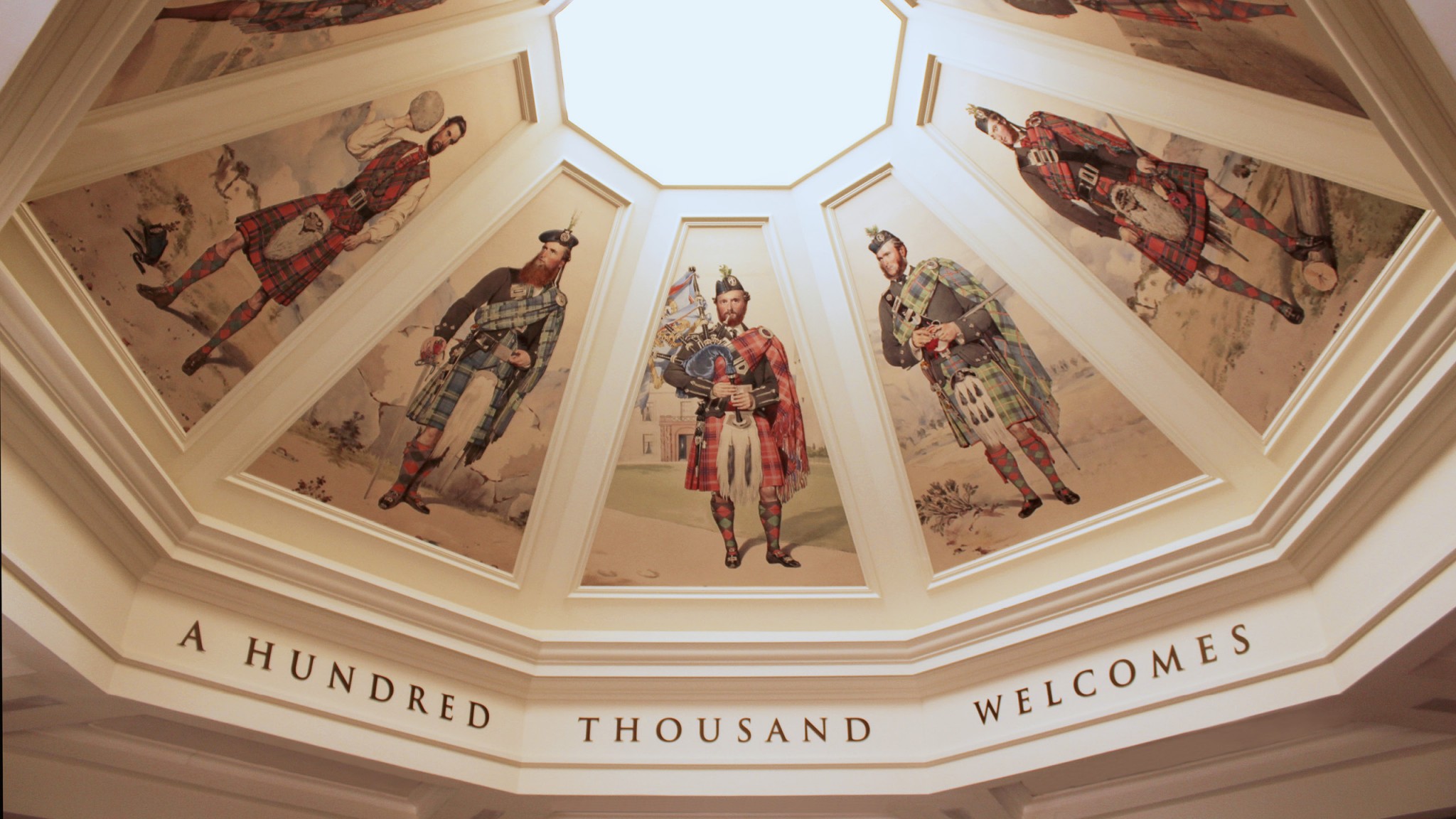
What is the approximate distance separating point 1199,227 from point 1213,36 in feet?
5.41

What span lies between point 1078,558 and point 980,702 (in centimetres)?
150

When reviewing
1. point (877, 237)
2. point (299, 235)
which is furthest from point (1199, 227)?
point (299, 235)

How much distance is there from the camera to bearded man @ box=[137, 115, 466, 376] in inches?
310

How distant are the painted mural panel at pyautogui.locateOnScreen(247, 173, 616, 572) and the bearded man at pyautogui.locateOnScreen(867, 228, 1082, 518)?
273 cm

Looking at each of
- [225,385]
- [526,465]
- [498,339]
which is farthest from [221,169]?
[526,465]

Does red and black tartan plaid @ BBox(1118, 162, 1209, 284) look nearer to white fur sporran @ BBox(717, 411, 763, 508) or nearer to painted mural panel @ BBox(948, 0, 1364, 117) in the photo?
painted mural panel @ BBox(948, 0, 1364, 117)

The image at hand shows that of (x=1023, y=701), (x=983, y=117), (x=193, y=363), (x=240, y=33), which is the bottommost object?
(x=1023, y=701)

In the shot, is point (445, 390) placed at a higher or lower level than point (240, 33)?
lower

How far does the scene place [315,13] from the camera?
7.15 m

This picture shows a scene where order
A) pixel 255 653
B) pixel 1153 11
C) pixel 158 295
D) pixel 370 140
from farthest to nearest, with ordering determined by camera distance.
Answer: pixel 370 140
pixel 255 653
pixel 158 295
pixel 1153 11

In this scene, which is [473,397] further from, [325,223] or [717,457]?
[717,457]

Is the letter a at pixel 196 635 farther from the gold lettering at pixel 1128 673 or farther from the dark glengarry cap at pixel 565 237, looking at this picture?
the gold lettering at pixel 1128 673

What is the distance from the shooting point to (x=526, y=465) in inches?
390

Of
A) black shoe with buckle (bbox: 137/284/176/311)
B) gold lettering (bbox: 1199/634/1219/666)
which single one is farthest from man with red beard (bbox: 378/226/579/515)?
gold lettering (bbox: 1199/634/1219/666)
